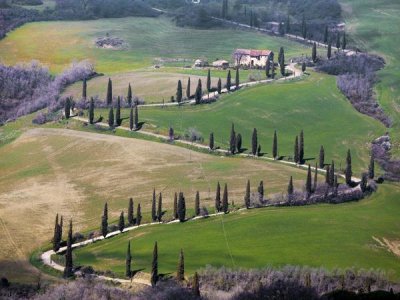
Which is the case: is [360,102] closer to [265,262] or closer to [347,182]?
[347,182]

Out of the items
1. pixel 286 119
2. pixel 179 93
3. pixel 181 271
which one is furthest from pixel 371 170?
pixel 181 271

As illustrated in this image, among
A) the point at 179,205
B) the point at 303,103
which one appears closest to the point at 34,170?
the point at 179,205

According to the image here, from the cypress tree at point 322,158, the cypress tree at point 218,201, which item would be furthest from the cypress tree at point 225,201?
the cypress tree at point 322,158

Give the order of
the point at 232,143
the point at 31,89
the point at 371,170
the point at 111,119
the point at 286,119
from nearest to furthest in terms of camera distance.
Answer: the point at 371,170 → the point at 232,143 → the point at 111,119 → the point at 286,119 → the point at 31,89

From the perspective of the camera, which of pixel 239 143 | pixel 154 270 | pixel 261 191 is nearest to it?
pixel 154 270

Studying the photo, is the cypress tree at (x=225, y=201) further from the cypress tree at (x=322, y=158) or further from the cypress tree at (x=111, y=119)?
the cypress tree at (x=111, y=119)

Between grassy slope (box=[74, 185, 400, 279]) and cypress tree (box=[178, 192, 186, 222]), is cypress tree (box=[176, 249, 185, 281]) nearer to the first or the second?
grassy slope (box=[74, 185, 400, 279])

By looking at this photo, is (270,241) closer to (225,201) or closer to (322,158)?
(225,201)
